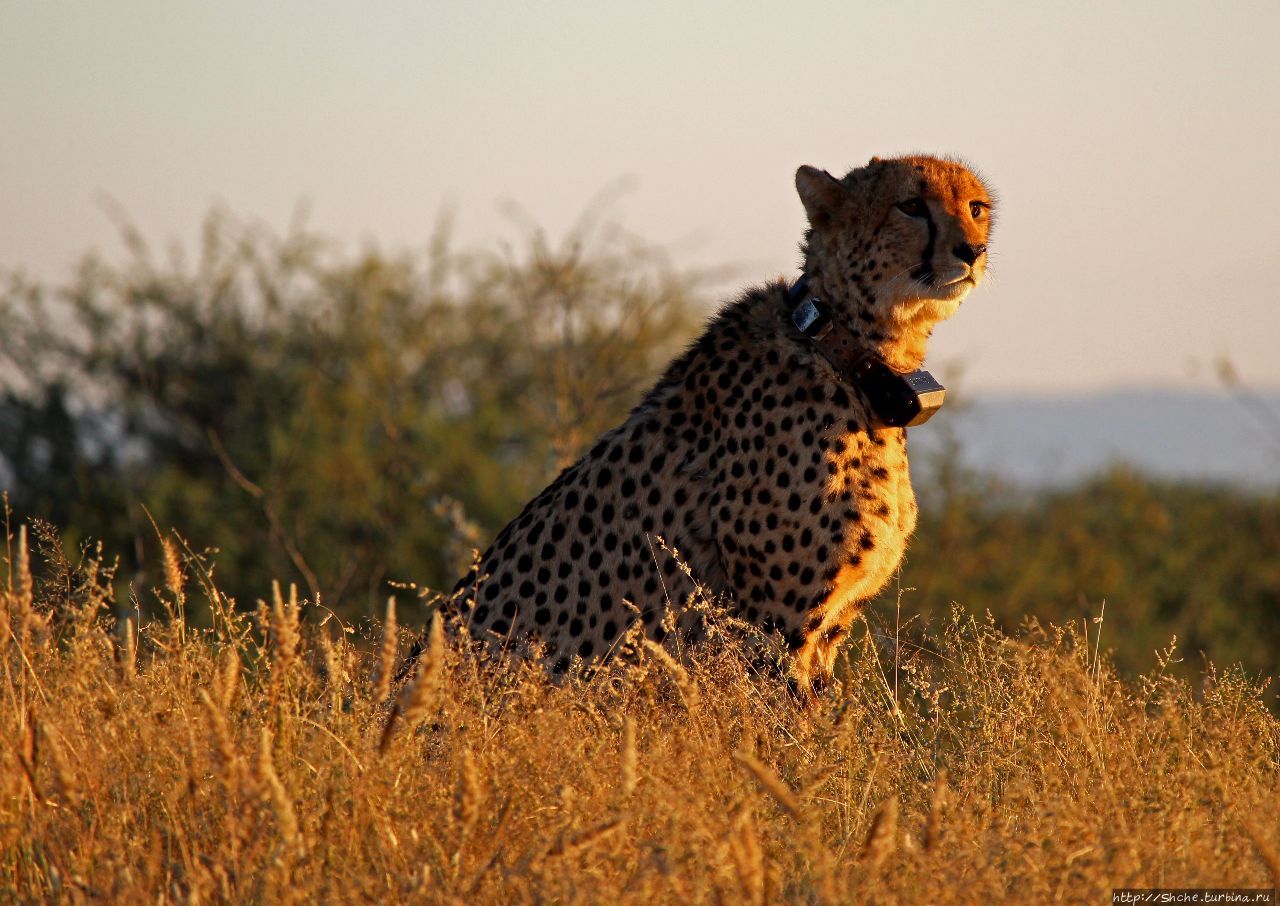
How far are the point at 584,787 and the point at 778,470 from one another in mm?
1289

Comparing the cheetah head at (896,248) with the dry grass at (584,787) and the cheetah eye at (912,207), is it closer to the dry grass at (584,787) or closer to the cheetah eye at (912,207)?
the cheetah eye at (912,207)

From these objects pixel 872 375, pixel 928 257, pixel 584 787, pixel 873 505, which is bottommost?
pixel 584 787

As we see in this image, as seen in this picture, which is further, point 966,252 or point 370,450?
point 370,450

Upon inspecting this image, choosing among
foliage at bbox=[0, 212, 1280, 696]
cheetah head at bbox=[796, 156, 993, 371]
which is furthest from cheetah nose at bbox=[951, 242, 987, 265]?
foliage at bbox=[0, 212, 1280, 696]

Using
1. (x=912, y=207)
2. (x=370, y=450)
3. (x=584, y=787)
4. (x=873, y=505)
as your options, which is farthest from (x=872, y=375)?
(x=370, y=450)

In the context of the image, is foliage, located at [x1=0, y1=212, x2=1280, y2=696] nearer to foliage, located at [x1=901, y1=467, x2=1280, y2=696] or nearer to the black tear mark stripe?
foliage, located at [x1=901, y1=467, x2=1280, y2=696]

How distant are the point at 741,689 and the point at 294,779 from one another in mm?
956

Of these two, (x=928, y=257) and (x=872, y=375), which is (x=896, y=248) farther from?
(x=872, y=375)

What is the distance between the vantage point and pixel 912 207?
4047 millimetres

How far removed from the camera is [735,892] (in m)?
2.16

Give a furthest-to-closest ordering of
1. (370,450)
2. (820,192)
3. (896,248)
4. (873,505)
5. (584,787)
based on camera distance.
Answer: (370,450)
(820,192)
(896,248)
(873,505)
(584,787)

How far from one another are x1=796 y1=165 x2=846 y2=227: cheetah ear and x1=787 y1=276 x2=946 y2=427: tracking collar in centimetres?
29

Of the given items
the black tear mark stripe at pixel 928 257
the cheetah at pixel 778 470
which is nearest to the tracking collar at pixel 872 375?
the cheetah at pixel 778 470

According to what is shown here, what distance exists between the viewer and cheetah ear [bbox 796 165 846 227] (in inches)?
162
